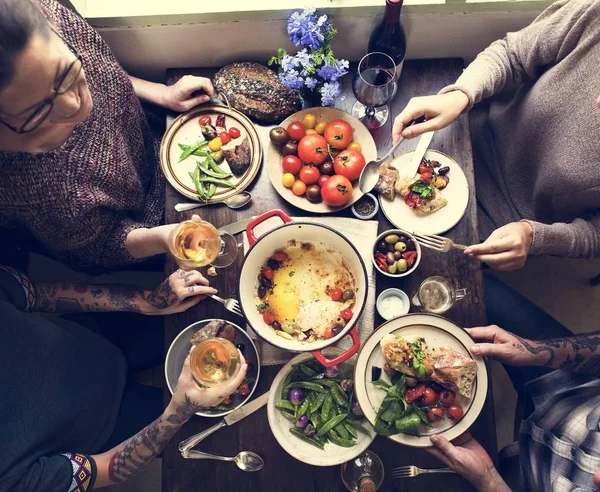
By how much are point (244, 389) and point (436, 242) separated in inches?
32.6

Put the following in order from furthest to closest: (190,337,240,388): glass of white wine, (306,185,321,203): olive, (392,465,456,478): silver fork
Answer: (306,185,321,203): olive
(392,465,456,478): silver fork
(190,337,240,388): glass of white wine

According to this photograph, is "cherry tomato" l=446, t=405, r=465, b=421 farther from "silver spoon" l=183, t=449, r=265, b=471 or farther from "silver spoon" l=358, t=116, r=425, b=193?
"silver spoon" l=358, t=116, r=425, b=193

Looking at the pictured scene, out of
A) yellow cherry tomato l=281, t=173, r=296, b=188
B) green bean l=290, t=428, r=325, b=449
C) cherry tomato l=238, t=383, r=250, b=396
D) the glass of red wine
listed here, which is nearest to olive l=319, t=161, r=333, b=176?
yellow cherry tomato l=281, t=173, r=296, b=188

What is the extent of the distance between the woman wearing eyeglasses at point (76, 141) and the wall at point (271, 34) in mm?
162

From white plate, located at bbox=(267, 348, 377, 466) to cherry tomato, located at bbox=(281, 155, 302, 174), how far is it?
64cm

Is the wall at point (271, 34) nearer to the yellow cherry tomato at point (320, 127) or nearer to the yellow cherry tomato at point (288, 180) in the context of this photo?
the yellow cherry tomato at point (320, 127)

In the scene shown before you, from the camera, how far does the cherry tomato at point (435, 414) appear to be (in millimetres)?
1495

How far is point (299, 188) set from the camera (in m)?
1.66

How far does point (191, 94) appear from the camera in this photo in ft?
5.76

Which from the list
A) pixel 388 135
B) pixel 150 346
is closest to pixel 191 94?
pixel 388 135

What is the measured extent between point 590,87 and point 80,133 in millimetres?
1606

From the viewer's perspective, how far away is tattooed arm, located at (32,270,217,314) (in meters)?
1.62

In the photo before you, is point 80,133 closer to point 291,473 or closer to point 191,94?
point 191,94

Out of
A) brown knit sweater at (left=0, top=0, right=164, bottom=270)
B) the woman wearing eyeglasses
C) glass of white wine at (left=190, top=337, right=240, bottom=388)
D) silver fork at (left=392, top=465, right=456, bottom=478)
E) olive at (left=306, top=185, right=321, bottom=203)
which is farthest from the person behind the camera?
olive at (left=306, top=185, right=321, bottom=203)
